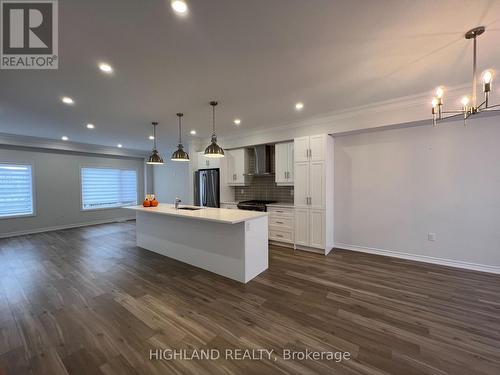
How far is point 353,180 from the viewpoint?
4180 millimetres

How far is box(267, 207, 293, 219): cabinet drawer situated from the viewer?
14.6 feet

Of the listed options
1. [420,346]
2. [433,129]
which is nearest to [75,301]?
[420,346]

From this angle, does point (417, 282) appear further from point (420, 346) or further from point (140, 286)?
point (140, 286)

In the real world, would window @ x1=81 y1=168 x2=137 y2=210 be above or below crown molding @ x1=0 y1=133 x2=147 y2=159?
below

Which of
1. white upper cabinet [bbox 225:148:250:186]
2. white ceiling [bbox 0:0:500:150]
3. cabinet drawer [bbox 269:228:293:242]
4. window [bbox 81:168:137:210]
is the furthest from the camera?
window [bbox 81:168:137:210]

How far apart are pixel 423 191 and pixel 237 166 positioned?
3904 mm

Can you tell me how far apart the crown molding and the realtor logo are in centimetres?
474

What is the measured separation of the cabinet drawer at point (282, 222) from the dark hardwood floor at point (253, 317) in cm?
101

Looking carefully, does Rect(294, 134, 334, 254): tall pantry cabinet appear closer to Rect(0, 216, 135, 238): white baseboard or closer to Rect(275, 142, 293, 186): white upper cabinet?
Rect(275, 142, 293, 186): white upper cabinet

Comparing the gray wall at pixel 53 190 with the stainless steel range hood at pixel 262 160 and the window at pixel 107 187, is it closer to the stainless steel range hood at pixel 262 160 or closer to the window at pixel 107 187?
the window at pixel 107 187

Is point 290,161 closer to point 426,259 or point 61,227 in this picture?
point 426,259

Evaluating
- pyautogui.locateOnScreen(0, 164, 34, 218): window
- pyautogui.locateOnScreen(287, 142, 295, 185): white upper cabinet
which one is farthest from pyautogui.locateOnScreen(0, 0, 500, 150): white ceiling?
pyautogui.locateOnScreen(0, 164, 34, 218): window

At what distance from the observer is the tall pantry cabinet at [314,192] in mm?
3971

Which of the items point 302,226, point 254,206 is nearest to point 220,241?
point 254,206
